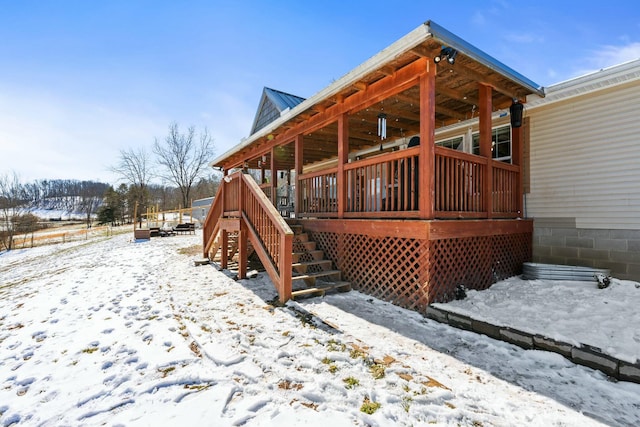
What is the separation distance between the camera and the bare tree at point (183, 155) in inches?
1085

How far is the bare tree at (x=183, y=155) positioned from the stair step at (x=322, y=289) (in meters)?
26.3

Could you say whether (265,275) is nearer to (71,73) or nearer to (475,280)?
(475,280)

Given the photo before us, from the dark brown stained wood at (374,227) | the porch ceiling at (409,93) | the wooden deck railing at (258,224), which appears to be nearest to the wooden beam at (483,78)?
the porch ceiling at (409,93)

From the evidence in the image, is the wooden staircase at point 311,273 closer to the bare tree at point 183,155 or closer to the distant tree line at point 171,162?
the distant tree line at point 171,162

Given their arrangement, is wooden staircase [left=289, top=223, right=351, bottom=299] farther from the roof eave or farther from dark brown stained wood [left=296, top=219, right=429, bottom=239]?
the roof eave

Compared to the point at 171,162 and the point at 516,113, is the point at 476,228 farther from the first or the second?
the point at 171,162

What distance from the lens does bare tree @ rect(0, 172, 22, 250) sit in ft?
60.4

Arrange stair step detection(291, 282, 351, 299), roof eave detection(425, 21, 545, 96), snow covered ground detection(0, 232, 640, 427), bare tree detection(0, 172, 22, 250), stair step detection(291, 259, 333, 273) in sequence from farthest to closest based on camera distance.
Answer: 1. bare tree detection(0, 172, 22, 250)
2. stair step detection(291, 259, 333, 273)
3. stair step detection(291, 282, 351, 299)
4. roof eave detection(425, 21, 545, 96)
5. snow covered ground detection(0, 232, 640, 427)

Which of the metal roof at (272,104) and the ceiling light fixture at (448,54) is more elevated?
the metal roof at (272,104)

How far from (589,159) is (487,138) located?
1.95 metres

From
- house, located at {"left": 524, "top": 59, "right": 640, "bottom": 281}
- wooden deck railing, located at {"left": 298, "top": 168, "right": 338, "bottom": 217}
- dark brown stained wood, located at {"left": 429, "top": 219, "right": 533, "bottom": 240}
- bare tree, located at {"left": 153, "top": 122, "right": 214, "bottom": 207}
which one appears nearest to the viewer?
dark brown stained wood, located at {"left": 429, "top": 219, "right": 533, "bottom": 240}

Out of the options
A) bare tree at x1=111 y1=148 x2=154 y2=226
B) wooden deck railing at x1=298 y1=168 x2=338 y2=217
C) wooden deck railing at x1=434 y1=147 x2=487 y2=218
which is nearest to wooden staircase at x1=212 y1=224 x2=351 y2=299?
wooden deck railing at x1=298 y1=168 x2=338 y2=217

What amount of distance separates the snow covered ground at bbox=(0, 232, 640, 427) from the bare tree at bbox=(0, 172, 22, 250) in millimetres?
21643

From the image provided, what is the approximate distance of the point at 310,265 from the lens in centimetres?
509
